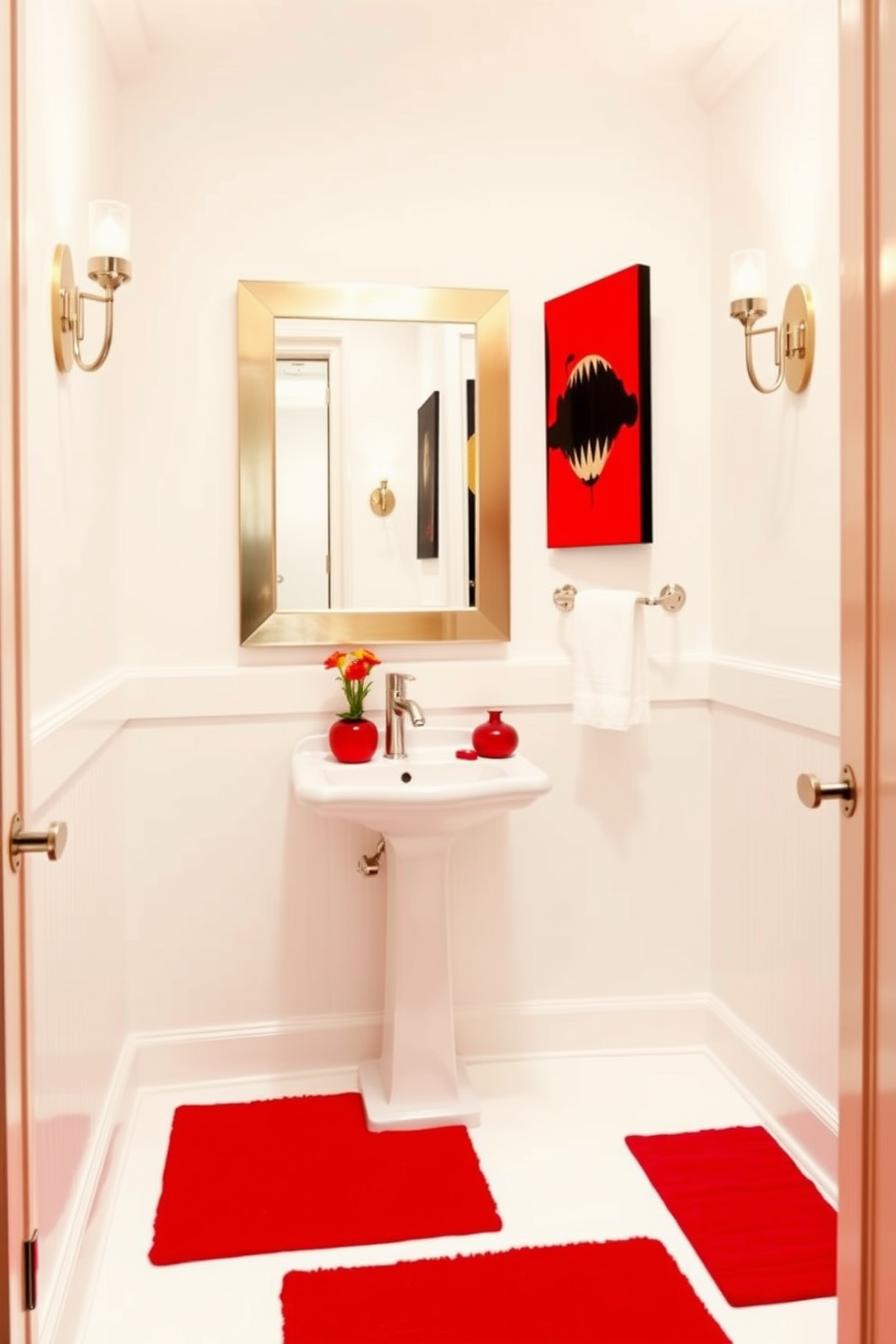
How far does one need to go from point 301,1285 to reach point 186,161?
2392mm

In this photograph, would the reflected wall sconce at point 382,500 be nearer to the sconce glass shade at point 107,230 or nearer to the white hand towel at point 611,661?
the white hand towel at point 611,661

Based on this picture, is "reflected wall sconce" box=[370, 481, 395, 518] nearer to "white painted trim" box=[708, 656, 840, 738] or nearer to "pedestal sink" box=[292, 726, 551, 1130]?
"pedestal sink" box=[292, 726, 551, 1130]

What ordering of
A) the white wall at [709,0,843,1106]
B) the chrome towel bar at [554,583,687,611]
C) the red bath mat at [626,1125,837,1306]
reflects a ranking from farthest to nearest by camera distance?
the chrome towel bar at [554,583,687,611]
the white wall at [709,0,843,1106]
the red bath mat at [626,1125,837,1306]

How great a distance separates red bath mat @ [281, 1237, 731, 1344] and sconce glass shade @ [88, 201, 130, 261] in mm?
1832

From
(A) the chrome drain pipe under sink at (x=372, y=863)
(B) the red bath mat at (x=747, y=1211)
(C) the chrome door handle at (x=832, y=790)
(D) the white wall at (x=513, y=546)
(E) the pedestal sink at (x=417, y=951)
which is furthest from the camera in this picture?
(A) the chrome drain pipe under sink at (x=372, y=863)

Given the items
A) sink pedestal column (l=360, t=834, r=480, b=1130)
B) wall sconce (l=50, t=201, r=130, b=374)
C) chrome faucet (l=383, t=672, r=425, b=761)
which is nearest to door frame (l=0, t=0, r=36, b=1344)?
wall sconce (l=50, t=201, r=130, b=374)

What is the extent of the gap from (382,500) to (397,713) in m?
0.52

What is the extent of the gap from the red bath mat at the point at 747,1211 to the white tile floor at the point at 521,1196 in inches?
1.2

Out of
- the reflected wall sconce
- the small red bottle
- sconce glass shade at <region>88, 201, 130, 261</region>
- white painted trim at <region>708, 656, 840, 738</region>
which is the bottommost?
the small red bottle

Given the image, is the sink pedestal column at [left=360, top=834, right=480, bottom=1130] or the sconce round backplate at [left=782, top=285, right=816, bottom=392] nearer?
the sconce round backplate at [left=782, top=285, right=816, bottom=392]

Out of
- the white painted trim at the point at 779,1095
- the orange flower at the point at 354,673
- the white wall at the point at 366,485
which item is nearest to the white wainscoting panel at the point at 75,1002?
the white wall at the point at 366,485

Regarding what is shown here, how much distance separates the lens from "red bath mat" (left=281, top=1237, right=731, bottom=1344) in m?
1.77

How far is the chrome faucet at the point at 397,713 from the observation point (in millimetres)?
2600

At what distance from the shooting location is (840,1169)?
1.28 meters
